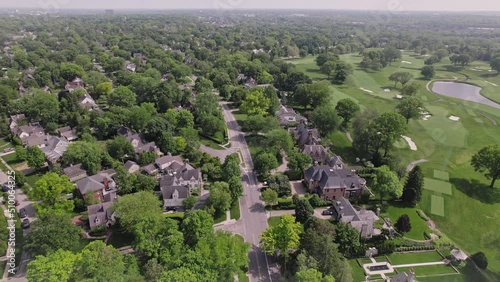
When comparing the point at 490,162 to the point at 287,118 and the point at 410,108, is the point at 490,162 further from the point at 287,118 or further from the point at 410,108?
the point at 287,118

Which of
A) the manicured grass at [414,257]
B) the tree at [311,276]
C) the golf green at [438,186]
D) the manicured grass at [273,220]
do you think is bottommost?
the manicured grass at [414,257]

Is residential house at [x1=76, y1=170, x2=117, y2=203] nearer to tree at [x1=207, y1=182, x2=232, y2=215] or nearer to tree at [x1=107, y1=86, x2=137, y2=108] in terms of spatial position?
tree at [x1=207, y1=182, x2=232, y2=215]

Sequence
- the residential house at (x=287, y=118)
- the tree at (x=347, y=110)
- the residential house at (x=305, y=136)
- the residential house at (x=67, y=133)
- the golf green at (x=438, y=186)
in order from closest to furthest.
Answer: the golf green at (x=438, y=186) → the residential house at (x=305, y=136) → the residential house at (x=67, y=133) → the tree at (x=347, y=110) → the residential house at (x=287, y=118)

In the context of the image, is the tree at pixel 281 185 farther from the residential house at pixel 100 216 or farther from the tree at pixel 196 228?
the residential house at pixel 100 216

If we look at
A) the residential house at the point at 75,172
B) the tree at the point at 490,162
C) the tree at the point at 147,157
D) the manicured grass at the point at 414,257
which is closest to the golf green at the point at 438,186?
the tree at the point at 490,162

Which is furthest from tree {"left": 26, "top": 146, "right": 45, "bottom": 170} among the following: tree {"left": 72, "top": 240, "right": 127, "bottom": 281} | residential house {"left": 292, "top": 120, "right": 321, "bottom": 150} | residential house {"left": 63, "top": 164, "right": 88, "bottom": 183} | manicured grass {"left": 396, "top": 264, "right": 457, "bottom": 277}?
manicured grass {"left": 396, "top": 264, "right": 457, "bottom": 277}
